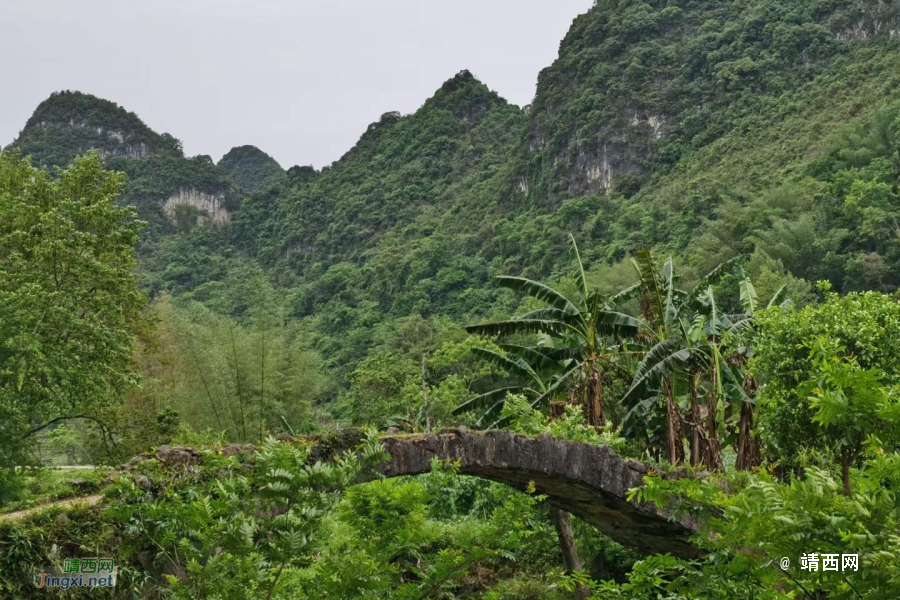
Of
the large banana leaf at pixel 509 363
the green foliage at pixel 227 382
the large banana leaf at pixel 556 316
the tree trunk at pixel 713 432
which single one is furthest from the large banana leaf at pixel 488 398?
the green foliage at pixel 227 382

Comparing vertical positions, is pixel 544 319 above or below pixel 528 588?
above

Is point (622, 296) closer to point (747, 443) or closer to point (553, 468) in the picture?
point (747, 443)

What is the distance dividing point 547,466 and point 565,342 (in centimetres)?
525

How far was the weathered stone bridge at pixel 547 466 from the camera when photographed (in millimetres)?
7324

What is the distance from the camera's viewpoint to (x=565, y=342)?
515 inches

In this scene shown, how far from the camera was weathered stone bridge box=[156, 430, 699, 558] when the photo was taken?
24.0ft

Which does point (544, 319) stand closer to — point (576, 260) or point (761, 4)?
point (576, 260)

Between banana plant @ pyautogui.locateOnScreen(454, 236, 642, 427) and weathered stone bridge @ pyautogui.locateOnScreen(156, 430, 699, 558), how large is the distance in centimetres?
279

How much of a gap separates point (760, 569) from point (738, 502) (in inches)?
13.0

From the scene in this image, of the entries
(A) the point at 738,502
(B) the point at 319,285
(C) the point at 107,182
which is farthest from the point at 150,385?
(B) the point at 319,285

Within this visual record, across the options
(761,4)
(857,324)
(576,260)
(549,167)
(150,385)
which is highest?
(761,4)

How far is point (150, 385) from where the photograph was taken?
64.7 ft

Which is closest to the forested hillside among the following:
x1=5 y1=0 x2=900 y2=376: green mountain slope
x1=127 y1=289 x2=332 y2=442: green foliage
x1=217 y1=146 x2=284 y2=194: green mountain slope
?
x1=127 y1=289 x2=332 y2=442: green foliage

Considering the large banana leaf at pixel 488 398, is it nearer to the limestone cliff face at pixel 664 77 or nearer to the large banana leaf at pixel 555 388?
the large banana leaf at pixel 555 388
